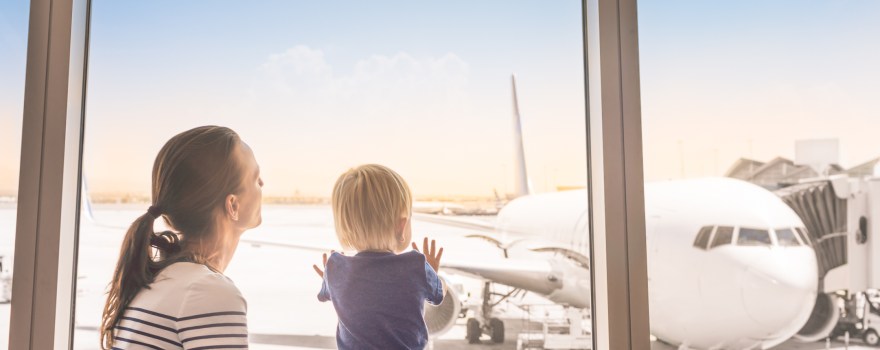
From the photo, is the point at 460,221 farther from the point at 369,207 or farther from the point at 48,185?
the point at 48,185

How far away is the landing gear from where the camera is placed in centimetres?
148

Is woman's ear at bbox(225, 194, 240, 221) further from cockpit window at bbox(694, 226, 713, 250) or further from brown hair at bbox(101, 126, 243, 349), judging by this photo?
cockpit window at bbox(694, 226, 713, 250)

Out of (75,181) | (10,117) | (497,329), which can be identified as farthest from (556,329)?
(10,117)

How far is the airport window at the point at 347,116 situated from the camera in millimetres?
Result: 1424

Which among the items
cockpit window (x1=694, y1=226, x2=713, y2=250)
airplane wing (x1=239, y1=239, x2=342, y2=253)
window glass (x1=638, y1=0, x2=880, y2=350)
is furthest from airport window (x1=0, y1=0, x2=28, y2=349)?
cockpit window (x1=694, y1=226, x2=713, y2=250)

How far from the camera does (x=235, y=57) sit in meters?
1.49

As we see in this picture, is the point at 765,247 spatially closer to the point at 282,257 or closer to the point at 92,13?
the point at 282,257

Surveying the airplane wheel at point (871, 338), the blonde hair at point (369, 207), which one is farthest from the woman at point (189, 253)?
the airplane wheel at point (871, 338)

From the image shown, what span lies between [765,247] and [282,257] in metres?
1.16

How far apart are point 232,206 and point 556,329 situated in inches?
37.4

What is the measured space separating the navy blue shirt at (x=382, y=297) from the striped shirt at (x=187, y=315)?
1.37ft

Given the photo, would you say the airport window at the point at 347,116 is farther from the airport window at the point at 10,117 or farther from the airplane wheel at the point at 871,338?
the airplane wheel at the point at 871,338

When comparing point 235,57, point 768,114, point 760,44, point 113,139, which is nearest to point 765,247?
point 768,114

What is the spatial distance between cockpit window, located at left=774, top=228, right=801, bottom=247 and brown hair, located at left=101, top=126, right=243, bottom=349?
121 cm
